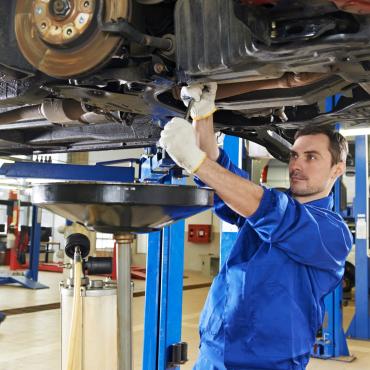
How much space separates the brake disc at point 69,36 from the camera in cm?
144

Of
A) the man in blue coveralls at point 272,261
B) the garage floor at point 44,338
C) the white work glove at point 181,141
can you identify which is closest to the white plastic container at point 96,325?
the man in blue coveralls at point 272,261

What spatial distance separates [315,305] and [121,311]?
793 mm

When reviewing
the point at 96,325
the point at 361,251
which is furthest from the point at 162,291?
the point at 361,251

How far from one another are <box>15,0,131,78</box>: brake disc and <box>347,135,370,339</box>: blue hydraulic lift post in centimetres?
413

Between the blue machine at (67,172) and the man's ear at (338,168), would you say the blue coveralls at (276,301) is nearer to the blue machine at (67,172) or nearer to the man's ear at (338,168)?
the man's ear at (338,168)

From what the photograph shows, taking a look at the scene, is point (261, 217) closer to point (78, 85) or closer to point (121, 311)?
point (121, 311)

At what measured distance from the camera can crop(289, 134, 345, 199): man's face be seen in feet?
5.97

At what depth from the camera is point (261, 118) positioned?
84.2 inches

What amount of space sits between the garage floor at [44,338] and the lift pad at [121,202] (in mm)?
2824

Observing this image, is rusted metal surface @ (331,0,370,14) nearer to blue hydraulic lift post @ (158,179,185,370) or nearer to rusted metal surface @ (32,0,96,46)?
rusted metal surface @ (32,0,96,46)

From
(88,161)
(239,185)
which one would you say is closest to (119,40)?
(239,185)

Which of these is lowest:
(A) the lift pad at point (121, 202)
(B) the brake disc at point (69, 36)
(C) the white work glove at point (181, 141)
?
(A) the lift pad at point (121, 202)

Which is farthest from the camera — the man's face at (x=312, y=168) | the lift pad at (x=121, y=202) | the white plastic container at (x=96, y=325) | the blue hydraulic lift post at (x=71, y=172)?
the blue hydraulic lift post at (x=71, y=172)

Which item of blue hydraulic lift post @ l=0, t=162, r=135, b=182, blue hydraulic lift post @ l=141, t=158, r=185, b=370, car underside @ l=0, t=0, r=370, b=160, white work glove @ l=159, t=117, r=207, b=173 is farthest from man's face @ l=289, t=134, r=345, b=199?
blue hydraulic lift post @ l=0, t=162, r=135, b=182
